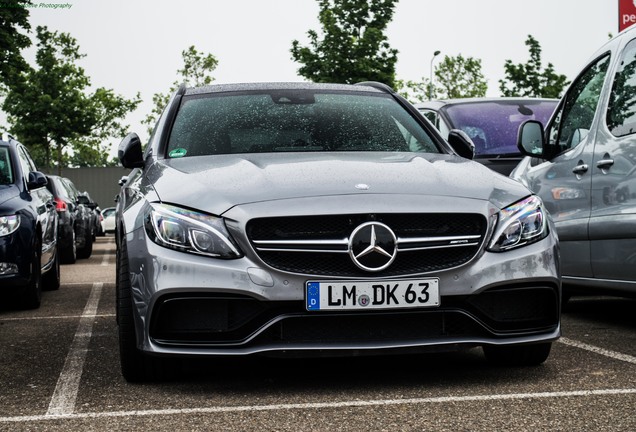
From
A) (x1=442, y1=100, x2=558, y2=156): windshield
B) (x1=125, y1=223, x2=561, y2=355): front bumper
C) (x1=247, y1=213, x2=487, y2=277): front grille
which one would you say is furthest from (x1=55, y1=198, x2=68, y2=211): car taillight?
(x1=247, y1=213, x2=487, y2=277): front grille

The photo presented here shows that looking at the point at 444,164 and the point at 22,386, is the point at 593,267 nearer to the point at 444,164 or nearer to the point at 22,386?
the point at 444,164

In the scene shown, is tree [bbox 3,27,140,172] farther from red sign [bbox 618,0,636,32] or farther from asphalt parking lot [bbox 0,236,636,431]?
asphalt parking lot [bbox 0,236,636,431]

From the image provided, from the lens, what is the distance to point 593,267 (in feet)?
22.1

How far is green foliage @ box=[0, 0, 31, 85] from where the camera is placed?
65.4 ft

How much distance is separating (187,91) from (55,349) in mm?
1744

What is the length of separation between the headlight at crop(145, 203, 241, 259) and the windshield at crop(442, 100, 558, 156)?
5647 mm

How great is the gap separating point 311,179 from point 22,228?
4597mm

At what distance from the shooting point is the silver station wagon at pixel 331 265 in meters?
4.49

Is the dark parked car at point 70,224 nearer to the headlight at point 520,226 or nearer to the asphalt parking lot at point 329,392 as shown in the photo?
the asphalt parking lot at point 329,392

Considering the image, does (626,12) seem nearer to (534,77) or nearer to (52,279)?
(52,279)

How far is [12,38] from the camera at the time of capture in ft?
65.7

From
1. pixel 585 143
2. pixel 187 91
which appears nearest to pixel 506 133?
pixel 585 143

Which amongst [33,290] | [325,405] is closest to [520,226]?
[325,405]

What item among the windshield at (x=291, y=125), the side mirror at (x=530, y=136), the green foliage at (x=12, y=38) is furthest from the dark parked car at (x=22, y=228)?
the green foliage at (x=12, y=38)
